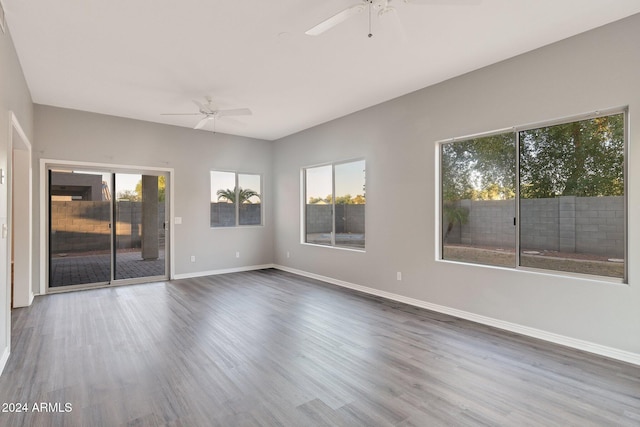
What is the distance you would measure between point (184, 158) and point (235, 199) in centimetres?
137

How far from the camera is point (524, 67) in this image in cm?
355

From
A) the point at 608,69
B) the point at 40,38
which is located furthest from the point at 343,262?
the point at 40,38

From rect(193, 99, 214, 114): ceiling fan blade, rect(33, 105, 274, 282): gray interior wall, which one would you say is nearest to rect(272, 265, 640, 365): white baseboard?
rect(33, 105, 274, 282): gray interior wall

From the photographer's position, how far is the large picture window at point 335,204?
5723 millimetres

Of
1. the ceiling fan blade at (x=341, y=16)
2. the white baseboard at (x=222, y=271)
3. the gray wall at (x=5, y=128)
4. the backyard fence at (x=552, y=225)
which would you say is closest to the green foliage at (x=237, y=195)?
the white baseboard at (x=222, y=271)

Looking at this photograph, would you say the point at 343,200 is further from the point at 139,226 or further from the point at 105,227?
the point at 105,227

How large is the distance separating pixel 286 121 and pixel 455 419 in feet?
17.4

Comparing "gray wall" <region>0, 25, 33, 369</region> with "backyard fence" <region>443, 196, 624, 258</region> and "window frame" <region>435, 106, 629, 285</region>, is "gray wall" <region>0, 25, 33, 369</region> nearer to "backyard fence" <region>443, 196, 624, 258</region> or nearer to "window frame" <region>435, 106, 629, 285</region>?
"window frame" <region>435, 106, 629, 285</region>

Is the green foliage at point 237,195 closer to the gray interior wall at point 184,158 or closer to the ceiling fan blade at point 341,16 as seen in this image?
the gray interior wall at point 184,158

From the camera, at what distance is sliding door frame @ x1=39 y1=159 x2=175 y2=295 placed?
5.17m

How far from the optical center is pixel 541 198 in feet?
11.7

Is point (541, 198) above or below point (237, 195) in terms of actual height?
below

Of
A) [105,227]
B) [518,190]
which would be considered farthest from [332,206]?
[105,227]

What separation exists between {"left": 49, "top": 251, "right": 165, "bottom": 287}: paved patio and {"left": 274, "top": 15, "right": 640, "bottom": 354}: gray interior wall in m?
3.21
